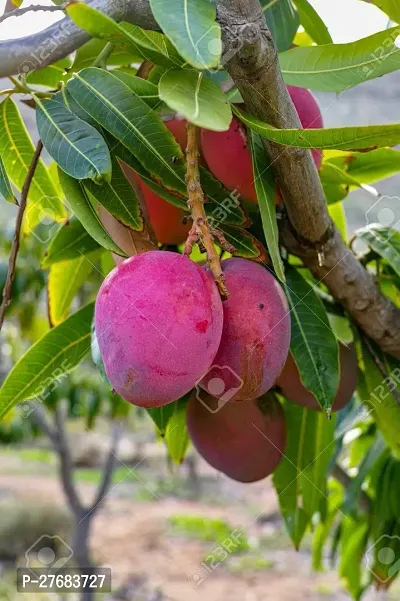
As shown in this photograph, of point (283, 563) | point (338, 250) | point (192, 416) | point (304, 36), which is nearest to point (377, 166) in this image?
point (338, 250)

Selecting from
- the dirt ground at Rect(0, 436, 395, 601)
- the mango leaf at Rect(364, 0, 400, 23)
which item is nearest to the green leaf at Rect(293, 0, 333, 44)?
the mango leaf at Rect(364, 0, 400, 23)

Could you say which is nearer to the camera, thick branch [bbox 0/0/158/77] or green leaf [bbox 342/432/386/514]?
thick branch [bbox 0/0/158/77]

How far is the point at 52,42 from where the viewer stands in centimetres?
55

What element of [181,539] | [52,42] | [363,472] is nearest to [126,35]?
[52,42]

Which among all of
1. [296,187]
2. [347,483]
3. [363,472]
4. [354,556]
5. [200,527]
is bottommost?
[200,527]

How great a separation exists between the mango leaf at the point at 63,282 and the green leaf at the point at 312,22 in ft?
1.42

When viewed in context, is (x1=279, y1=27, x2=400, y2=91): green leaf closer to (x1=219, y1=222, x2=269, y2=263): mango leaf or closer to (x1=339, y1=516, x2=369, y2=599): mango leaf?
(x1=219, y1=222, x2=269, y2=263): mango leaf

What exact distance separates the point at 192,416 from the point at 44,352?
20 cm

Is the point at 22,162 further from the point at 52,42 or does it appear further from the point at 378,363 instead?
the point at 378,363

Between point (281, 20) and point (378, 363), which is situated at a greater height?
point (281, 20)

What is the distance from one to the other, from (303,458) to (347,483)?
1.70 ft

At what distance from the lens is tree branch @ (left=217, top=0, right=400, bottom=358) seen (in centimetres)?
54

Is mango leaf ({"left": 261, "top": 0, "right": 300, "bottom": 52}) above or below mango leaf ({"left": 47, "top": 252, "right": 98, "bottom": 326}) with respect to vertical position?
above

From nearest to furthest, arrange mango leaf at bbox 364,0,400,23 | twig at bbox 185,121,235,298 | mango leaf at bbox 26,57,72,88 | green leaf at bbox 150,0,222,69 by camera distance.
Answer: green leaf at bbox 150,0,222,69, twig at bbox 185,121,235,298, mango leaf at bbox 364,0,400,23, mango leaf at bbox 26,57,72,88
